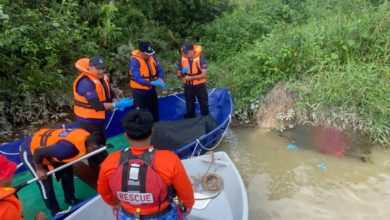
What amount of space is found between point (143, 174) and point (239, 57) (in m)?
6.42

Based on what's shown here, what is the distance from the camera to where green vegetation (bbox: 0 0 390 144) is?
623 cm

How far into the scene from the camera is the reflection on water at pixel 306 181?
4492 mm

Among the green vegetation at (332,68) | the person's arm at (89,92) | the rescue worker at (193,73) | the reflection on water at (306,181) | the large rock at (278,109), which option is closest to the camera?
the person's arm at (89,92)

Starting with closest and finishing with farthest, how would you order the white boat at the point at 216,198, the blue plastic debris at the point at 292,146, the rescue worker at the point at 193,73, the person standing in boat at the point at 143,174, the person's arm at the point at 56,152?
the person standing in boat at the point at 143,174 < the person's arm at the point at 56,152 < the white boat at the point at 216,198 < the rescue worker at the point at 193,73 < the blue plastic debris at the point at 292,146

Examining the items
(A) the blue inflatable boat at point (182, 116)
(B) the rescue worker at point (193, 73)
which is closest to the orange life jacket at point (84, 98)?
(A) the blue inflatable boat at point (182, 116)

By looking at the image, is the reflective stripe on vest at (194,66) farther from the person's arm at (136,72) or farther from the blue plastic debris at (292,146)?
the blue plastic debris at (292,146)

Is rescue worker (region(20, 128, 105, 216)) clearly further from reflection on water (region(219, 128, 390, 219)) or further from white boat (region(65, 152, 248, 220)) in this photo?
reflection on water (region(219, 128, 390, 219))

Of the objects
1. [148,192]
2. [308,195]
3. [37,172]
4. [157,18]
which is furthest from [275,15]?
[148,192]

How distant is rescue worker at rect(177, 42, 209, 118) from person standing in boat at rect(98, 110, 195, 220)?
3.50 meters

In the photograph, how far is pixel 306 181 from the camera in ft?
16.7

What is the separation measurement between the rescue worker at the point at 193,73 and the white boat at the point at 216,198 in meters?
1.70

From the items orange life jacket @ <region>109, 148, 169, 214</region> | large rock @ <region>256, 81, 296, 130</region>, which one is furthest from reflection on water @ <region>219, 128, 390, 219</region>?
orange life jacket @ <region>109, 148, 169, 214</region>

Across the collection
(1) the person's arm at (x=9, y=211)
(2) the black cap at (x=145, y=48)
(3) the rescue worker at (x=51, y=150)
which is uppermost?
(2) the black cap at (x=145, y=48)

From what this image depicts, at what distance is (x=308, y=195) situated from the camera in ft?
15.8
